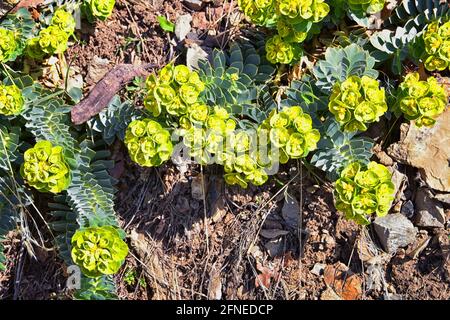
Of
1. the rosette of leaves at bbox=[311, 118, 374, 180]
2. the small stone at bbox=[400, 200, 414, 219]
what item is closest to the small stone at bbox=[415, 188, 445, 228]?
the small stone at bbox=[400, 200, 414, 219]

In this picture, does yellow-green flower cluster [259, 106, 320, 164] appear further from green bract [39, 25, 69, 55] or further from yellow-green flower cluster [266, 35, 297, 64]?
green bract [39, 25, 69, 55]

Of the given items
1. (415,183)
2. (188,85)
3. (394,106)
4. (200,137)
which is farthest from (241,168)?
(415,183)

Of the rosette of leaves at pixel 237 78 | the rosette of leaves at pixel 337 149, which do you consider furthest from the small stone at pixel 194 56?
the rosette of leaves at pixel 337 149

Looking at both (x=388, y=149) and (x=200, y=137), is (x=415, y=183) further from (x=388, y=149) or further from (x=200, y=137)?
(x=200, y=137)

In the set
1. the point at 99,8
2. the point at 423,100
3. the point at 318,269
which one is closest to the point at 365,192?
the point at 423,100

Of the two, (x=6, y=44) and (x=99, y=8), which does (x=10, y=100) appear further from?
(x=99, y=8)

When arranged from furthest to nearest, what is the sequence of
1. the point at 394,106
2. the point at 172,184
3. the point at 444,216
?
the point at 172,184 < the point at 444,216 < the point at 394,106
